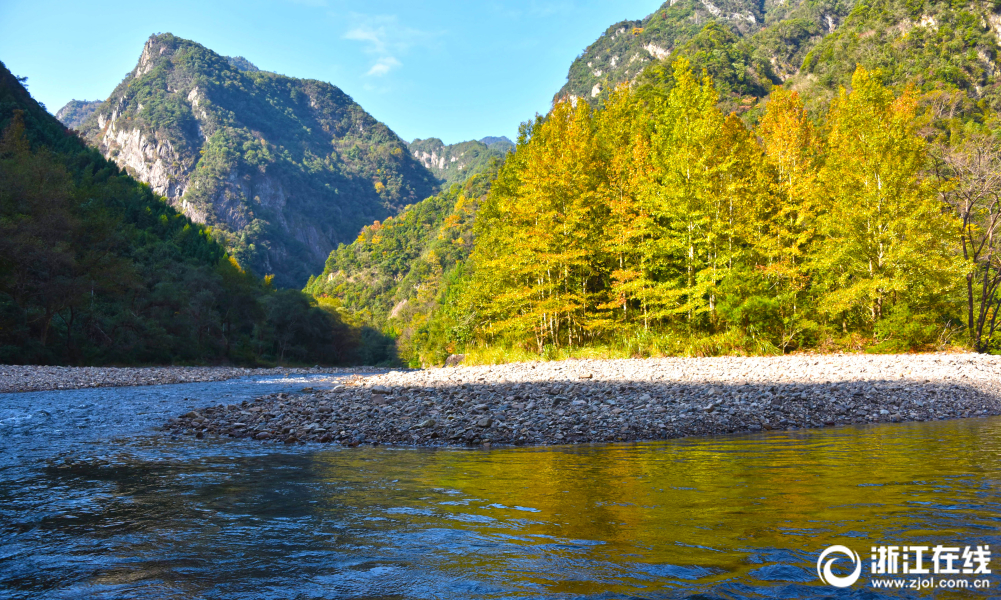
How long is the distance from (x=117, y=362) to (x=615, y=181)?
119ft

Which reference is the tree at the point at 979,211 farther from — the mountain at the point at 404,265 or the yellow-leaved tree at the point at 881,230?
the mountain at the point at 404,265

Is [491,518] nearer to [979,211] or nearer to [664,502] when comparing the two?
[664,502]

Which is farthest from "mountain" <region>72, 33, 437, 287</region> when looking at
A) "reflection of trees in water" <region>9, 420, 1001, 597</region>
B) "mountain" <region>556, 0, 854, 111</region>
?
"reflection of trees in water" <region>9, 420, 1001, 597</region>

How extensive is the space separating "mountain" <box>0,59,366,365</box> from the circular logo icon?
1422 inches

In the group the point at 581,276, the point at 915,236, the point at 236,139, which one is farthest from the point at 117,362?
the point at 236,139


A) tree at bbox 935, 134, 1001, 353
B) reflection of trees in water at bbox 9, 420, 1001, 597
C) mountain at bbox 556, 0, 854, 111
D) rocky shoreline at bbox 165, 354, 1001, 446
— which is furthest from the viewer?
mountain at bbox 556, 0, 854, 111

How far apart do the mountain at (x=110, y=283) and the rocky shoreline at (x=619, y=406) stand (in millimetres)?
27439

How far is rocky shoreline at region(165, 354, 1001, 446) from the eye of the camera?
8.52 metres

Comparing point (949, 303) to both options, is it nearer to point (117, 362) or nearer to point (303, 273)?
point (117, 362)

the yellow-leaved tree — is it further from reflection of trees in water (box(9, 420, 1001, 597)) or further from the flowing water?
reflection of trees in water (box(9, 420, 1001, 597))

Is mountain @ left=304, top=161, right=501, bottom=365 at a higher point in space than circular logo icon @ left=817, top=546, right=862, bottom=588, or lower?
higher

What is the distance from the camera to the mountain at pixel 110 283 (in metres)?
29.9

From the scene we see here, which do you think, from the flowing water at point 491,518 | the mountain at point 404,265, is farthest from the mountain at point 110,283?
the flowing water at point 491,518

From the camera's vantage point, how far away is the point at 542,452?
23.6 ft
